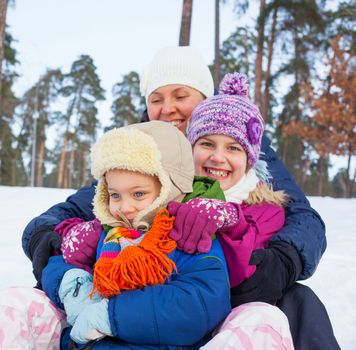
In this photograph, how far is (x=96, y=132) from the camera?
108ft

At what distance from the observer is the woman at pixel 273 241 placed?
1.73m

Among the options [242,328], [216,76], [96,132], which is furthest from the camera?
[96,132]

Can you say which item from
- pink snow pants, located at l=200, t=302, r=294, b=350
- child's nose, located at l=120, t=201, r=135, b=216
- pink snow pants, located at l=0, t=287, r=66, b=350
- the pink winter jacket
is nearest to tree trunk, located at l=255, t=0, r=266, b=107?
the pink winter jacket

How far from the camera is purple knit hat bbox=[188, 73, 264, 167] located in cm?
219

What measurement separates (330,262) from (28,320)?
3.73m

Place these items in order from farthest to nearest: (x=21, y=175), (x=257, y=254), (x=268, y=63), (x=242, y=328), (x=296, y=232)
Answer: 1. (x=21, y=175)
2. (x=268, y=63)
3. (x=296, y=232)
4. (x=257, y=254)
5. (x=242, y=328)

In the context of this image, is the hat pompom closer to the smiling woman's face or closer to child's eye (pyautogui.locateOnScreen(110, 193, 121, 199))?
the smiling woman's face

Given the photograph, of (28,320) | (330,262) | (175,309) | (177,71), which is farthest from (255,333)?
(330,262)

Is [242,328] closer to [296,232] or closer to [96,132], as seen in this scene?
[296,232]

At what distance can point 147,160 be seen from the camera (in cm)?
176

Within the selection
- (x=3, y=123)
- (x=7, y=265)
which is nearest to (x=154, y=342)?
(x=7, y=265)

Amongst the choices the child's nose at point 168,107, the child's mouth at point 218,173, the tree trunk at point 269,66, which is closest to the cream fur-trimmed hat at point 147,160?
the child's mouth at point 218,173

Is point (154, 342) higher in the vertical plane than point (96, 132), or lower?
lower

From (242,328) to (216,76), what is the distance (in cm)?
1168
